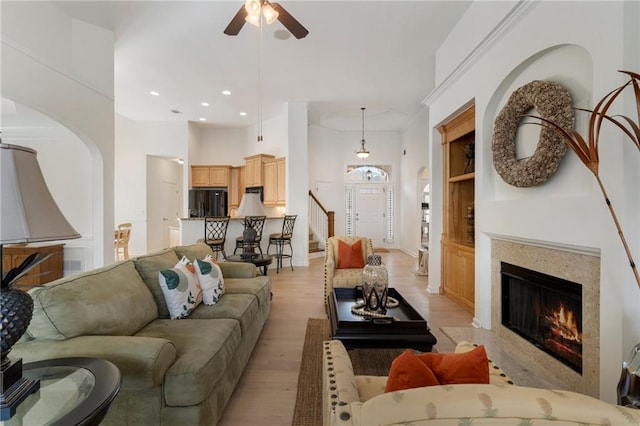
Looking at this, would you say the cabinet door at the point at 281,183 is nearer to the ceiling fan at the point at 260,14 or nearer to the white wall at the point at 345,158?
the white wall at the point at 345,158

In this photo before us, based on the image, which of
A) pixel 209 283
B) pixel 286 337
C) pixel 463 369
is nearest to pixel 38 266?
pixel 209 283

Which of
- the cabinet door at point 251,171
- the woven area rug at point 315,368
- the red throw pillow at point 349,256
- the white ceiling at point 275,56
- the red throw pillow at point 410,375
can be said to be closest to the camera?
the red throw pillow at point 410,375

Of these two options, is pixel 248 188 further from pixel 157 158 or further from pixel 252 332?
pixel 252 332

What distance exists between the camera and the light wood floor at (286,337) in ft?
6.13

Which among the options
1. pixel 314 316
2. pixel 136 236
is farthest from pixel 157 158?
pixel 314 316

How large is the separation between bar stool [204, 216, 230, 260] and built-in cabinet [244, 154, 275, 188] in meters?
2.25

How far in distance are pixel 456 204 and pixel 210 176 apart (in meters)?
6.37

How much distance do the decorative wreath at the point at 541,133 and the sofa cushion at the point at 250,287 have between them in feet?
8.24

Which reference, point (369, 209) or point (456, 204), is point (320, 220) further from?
point (456, 204)

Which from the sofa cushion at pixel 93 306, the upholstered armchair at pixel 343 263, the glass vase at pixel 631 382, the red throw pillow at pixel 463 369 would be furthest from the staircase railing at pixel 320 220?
the red throw pillow at pixel 463 369

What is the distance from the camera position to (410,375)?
0.88 meters

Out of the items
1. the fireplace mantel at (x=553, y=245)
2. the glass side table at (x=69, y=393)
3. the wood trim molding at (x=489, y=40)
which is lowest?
the glass side table at (x=69, y=393)

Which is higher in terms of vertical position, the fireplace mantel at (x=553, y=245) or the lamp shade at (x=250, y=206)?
the lamp shade at (x=250, y=206)

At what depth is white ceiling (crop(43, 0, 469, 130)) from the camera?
3484mm
